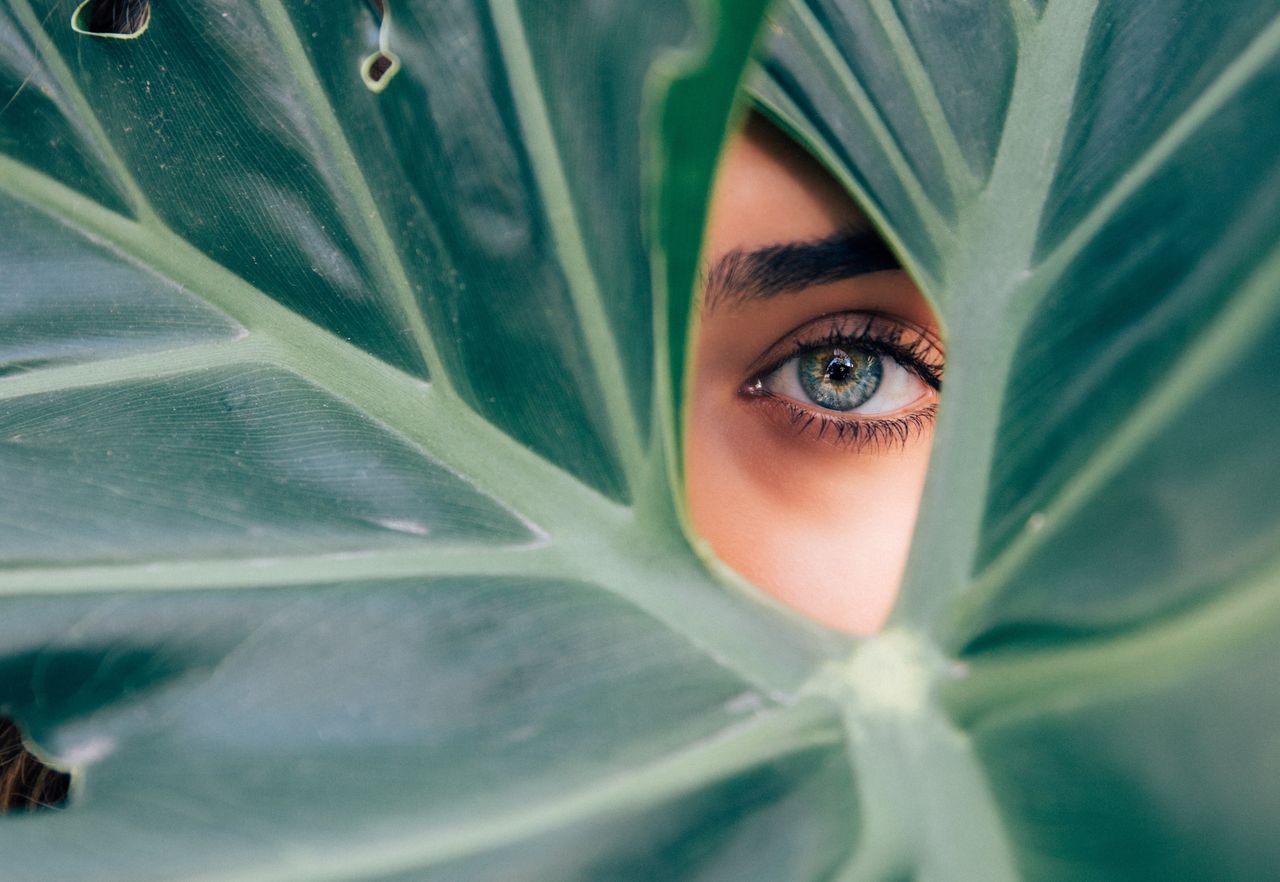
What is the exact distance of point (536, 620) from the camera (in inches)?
17.8

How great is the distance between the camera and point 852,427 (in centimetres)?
83

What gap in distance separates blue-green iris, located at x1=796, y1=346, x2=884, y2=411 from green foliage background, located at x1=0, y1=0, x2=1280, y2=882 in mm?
267

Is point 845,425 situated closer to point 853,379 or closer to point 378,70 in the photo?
point 853,379

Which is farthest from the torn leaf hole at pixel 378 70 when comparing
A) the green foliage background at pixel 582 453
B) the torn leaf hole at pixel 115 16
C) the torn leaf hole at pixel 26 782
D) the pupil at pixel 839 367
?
the torn leaf hole at pixel 26 782

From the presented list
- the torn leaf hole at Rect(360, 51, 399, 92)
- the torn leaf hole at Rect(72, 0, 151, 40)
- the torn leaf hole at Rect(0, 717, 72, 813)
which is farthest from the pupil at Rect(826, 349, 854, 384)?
the torn leaf hole at Rect(0, 717, 72, 813)

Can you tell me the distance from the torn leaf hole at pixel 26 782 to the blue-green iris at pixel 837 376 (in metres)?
0.70

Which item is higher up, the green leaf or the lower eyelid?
the lower eyelid

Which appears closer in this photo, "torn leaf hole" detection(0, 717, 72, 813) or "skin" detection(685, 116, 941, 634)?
"skin" detection(685, 116, 941, 634)

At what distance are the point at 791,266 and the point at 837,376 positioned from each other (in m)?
0.18

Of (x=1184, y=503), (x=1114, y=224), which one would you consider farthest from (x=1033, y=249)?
(x=1184, y=503)

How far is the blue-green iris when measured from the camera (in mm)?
839

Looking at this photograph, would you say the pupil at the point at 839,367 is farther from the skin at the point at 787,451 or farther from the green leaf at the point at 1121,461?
the green leaf at the point at 1121,461

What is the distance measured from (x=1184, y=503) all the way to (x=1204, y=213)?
115 mm

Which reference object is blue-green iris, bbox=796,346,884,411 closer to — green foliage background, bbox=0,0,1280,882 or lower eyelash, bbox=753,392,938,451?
lower eyelash, bbox=753,392,938,451
